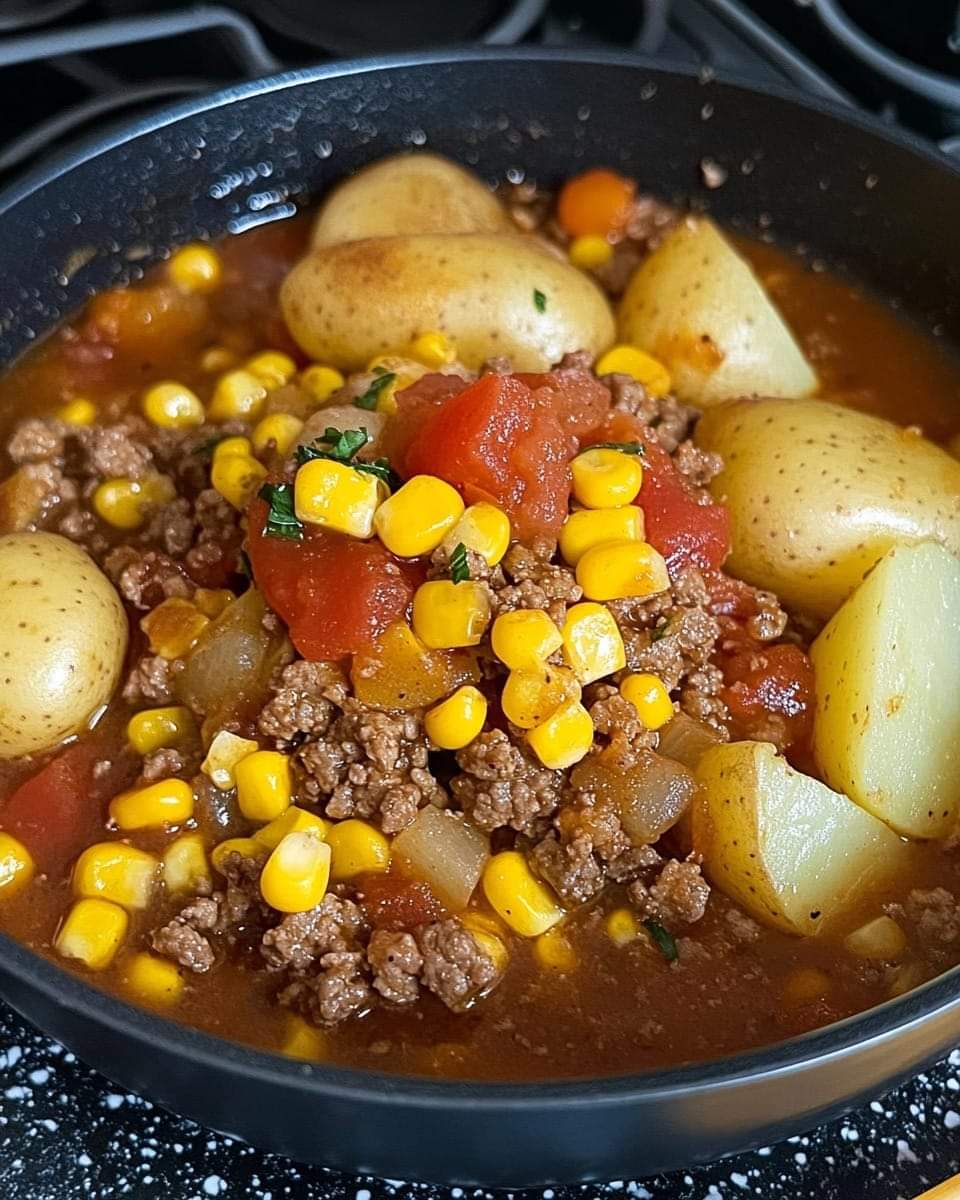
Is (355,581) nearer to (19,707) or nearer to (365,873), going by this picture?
(365,873)

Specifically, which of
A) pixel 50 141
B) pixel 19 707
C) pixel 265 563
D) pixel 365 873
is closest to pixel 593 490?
pixel 265 563

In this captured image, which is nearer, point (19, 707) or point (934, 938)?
point (934, 938)

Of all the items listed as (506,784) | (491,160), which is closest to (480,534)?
(506,784)

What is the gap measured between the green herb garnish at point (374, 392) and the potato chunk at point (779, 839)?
0.91m

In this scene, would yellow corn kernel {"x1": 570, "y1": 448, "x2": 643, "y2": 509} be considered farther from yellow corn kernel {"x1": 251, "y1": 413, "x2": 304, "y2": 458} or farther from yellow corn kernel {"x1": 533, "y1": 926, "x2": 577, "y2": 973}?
yellow corn kernel {"x1": 533, "y1": 926, "x2": 577, "y2": 973}

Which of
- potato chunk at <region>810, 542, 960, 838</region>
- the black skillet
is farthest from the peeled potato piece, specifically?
potato chunk at <region>810, 542, 960, 838</region>

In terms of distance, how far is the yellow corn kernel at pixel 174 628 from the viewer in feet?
7.89

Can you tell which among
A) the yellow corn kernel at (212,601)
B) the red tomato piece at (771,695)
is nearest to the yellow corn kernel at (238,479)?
the yellow corn kernel at (212,601)

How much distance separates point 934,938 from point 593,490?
915 mm

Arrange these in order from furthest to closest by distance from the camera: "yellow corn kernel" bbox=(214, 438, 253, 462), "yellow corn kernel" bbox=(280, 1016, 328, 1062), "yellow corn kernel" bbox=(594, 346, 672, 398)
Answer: "yellow corn kernel" bbox=(594, 346, 672, 398) → "yellow corn kernel" bbox=(214, 438, 253, 462) → "yellow corn kernel" bbox=(280, 1016, 328, 1062)

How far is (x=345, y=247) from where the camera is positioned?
9.74 feet

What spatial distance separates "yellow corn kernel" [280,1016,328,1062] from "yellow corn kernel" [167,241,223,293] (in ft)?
Result: 6.24

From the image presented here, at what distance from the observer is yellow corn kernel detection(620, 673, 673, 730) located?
87.3 inches

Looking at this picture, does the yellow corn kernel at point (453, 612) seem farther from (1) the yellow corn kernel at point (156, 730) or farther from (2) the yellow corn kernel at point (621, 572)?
(1) the yellow corn kernel at point (156, 730)
